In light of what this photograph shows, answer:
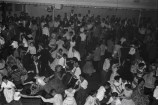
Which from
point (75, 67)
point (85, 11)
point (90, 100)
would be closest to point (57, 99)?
point (90, 100)

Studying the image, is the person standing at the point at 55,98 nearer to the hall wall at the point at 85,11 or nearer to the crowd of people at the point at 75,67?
the crowd of people at the point at 75,67

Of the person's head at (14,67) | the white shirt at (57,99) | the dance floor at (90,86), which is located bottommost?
the dance floor at (90,86)

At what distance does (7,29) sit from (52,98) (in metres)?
6.79

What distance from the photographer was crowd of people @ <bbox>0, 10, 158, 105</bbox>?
6.83 m

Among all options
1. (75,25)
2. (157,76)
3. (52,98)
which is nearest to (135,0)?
(75,25)

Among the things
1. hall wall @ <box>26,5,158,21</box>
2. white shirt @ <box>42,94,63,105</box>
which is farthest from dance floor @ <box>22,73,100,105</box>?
hall wall @ <box>26,5,158,21</box>

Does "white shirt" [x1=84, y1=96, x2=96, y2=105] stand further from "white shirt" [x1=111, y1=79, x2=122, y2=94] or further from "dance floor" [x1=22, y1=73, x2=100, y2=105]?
"dance floor" [x1=22, y1=73, x2=100, y2=105]

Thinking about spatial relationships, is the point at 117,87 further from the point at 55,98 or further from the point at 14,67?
the point at 14,67

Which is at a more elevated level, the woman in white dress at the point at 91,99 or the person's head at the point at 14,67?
the person's head at the point at 14,67

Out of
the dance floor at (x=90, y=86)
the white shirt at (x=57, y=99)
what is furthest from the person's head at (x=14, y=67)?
the white shirt at (x=57, y=99)

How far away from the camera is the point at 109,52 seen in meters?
12.1

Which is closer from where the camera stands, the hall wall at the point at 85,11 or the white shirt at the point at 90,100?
the white shirt at the point at 90,100

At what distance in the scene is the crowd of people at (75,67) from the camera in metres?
6.83

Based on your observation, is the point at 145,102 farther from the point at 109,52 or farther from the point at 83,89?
the point at 109,52
